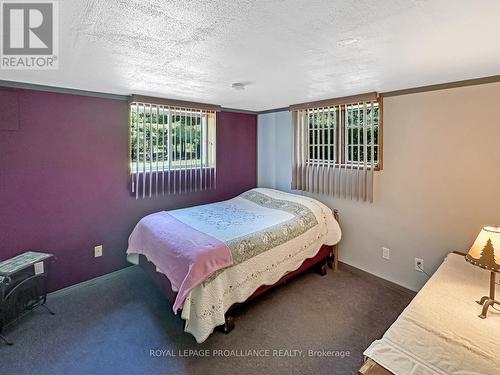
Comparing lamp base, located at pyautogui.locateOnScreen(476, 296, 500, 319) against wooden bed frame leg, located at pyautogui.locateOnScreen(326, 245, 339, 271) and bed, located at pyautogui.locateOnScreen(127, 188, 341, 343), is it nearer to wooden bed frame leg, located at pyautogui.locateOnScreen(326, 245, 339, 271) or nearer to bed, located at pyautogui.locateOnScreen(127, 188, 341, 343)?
bed, located at pyautogui.locateOnScreen(127, 188, 341, 343)

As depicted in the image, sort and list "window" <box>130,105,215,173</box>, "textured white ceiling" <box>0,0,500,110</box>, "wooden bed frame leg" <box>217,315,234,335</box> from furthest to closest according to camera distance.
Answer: "window" <box>130,105,215,173</box> → "wooden bed frame leg" <box>217,315,234,335</box> → "textured white ceiling" <box>0,0,500,110</box>

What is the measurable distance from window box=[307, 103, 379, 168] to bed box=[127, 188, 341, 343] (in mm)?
665

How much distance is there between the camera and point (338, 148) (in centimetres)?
322

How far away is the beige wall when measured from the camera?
7.39ft

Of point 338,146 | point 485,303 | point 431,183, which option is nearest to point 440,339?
point 485,303

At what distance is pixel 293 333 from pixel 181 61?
226cm

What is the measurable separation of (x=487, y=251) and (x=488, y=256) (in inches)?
1.2

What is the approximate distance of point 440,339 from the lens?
4.34ft

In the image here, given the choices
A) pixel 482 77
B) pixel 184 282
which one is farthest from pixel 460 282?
pixel 184 282

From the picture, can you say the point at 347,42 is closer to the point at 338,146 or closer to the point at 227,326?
the point at 338,146

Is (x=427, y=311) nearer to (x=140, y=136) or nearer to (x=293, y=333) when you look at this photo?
(x=293, y=333)

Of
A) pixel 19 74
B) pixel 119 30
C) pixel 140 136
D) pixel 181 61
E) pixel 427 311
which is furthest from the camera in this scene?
pixel 140 136

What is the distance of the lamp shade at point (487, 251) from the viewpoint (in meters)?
1.50
